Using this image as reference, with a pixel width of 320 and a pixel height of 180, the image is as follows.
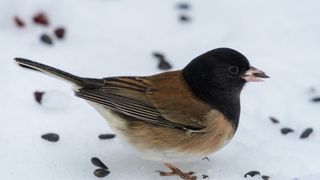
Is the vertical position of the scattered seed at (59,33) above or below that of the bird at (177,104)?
above

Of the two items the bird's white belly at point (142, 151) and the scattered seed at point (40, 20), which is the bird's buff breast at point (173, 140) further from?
the scattered seed at point (40, 20)

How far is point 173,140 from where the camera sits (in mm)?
3975

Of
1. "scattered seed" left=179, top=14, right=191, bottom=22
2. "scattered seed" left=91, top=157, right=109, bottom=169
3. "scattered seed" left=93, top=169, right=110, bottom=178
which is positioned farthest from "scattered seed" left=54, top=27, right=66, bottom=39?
"scattered seed" left=93, top=169, right=110, bottom=178

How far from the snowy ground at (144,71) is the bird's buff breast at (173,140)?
0.24 metres

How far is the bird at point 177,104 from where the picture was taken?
13.1 ft

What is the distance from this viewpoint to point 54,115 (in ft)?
15.3

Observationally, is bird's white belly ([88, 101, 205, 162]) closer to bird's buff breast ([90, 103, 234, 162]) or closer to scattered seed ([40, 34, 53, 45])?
bird's buff breast ([90, 103, 234, 162])

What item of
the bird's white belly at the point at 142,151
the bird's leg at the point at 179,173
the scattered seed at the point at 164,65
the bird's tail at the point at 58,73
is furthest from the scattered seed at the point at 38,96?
the bird's leg at the point at 179,173

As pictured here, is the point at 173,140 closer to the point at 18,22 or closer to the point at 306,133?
the point at 306,133

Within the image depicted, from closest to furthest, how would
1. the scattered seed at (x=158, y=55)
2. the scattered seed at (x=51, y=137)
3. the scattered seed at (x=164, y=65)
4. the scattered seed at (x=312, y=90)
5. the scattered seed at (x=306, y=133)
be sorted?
1. the scattered seed at (x=51, y=137)
2. the scattered seed at (x=306, y=133)
3. the scattered seed at (x=312, y=90)
4. the scattered seed at (x=164, y=65)
5. the scattered seed at (x=158, y=55)

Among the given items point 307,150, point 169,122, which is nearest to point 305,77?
point 307,150

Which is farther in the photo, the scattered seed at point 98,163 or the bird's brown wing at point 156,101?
the scattered seed at point 98,163

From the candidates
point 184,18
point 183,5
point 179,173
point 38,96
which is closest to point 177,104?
point 179,173

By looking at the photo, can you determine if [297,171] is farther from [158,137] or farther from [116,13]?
[116,13]
